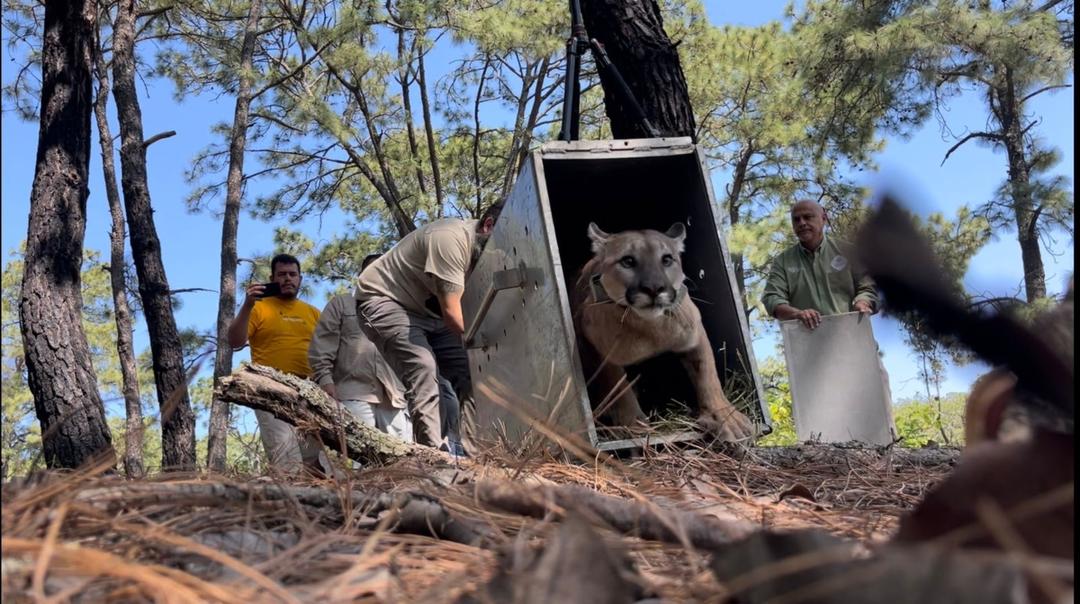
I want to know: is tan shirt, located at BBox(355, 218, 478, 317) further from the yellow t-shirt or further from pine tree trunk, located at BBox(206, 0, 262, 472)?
pine tree trunk, located at BBox(206, 0, 262, 472)

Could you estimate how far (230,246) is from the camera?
11.9 metres

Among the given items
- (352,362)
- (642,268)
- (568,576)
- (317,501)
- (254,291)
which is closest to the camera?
(568,576)

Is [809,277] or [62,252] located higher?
[62,252]

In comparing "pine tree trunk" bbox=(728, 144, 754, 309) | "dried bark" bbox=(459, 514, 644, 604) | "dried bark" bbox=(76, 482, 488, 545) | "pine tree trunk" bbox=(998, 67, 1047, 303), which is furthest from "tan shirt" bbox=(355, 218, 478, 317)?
"pine tree trunk" bbox=(728, 144, 754, 309)

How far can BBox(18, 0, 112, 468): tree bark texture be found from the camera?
6.33 metres

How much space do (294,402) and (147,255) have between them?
7.52 metres

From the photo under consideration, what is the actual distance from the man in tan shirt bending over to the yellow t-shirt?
103cm

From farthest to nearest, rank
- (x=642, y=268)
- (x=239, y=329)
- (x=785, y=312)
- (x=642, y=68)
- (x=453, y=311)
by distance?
1. (x=239, y=329)
2. (x=642, y=68)
3. (x=453, y=311)
4. (x=785, y=312)
5. (x=642, y=268)

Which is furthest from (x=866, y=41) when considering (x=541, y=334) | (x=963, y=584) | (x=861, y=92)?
(x=963, y=584)

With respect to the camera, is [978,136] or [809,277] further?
[978,136]

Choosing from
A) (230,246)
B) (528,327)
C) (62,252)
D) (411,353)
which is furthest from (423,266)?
(230,246)

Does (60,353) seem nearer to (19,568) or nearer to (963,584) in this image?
(19,568)

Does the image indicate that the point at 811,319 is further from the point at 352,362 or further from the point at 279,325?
the point at 279,325

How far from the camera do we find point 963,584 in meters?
0.79
